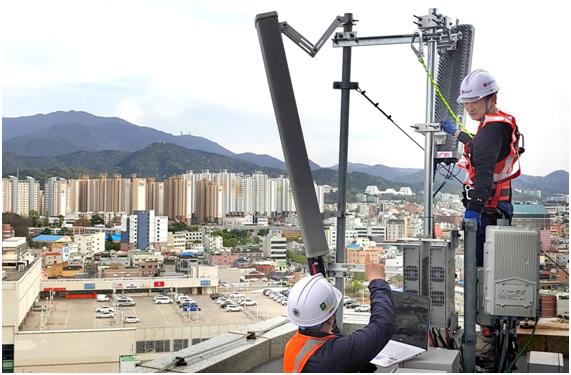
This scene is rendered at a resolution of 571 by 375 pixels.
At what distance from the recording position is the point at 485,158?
2641mm

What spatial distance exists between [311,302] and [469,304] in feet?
2.97

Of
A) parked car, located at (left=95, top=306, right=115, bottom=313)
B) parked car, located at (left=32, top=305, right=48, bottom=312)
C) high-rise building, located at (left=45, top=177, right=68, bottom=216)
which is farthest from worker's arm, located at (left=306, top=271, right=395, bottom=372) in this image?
parked car, located at (left=32, top=305, right=48, bottom=312)

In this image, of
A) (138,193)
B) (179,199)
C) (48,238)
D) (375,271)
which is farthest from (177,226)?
(375,271)

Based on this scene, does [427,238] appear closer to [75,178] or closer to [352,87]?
[352,87]

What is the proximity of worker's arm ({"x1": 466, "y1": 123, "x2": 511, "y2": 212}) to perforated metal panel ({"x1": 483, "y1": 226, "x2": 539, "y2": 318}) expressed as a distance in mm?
164

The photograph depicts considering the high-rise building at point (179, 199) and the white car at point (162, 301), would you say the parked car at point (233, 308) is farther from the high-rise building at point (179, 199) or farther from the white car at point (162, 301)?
the high-rise building at point (179, 199)

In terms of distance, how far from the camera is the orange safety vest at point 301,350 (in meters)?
1.96

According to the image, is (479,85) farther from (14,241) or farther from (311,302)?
(14,241)

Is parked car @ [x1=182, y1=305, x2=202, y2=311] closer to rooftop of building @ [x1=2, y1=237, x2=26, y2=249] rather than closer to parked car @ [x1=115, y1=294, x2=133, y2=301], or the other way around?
parked car @ [x1=115, y1=294, x2=133, y2=301]

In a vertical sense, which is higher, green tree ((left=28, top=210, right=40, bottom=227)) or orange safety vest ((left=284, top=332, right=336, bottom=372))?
green tree ((left=28, top=210, right=40, bottom=227))

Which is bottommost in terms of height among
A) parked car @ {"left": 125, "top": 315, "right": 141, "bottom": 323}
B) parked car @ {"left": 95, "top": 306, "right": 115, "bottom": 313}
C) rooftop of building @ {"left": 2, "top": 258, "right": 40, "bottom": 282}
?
parked car @ {"left": 125, "top": 315, "right": 141, "bottom": 323}

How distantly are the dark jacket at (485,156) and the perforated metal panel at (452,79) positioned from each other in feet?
1.17

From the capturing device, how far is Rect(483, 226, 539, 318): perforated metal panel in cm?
252

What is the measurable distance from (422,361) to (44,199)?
11.3 feet
